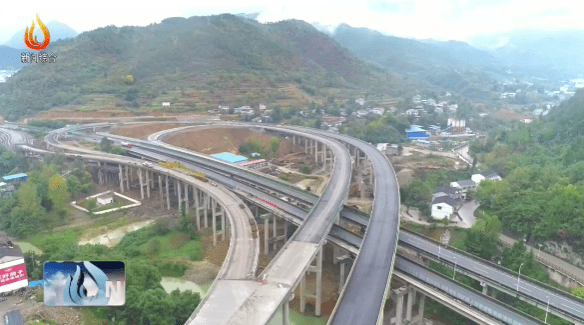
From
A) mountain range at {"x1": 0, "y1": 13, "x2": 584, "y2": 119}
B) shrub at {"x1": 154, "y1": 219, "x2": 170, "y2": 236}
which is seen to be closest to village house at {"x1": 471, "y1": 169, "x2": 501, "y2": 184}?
shrub at {"x1": 154, "y1": 219, "x2": 170, "y2": 236}

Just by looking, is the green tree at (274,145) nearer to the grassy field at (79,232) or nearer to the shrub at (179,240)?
the grassy field at (79,232)

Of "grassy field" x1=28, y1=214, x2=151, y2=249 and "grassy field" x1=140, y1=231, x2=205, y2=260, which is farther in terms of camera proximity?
"grassy field" x1=28, y1=214, x2=151, y2=249

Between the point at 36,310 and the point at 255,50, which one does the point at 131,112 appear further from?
the point at 36,310

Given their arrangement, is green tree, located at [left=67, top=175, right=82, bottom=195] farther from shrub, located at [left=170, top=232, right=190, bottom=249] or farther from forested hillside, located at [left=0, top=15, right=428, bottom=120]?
forested hillside, located at [left=0, top=15, right=428, bottom=120]

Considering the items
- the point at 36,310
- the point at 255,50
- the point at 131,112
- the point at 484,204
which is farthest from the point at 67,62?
the point at 484,204

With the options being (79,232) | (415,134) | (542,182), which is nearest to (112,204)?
(79,232)

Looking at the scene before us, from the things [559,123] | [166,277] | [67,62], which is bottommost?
[166,277]
